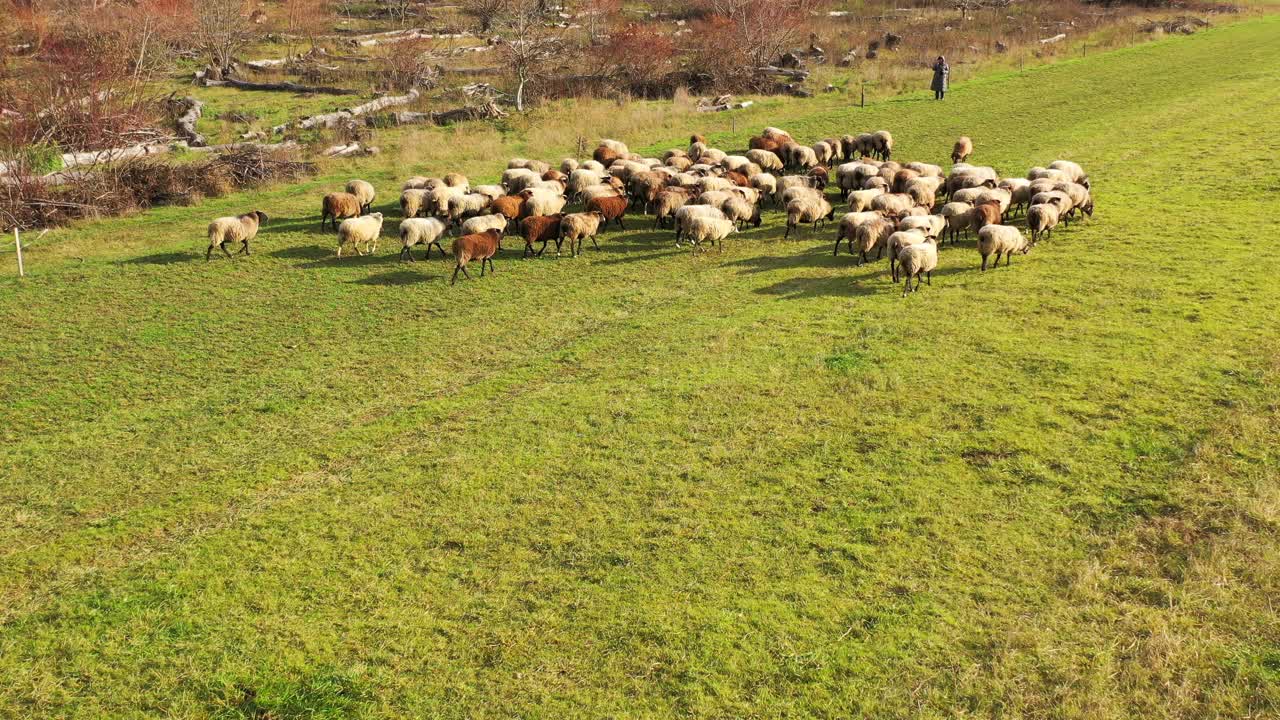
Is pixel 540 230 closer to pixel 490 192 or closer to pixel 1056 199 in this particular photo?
pixel 490 192

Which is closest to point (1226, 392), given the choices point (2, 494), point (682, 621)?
point (682, 621)

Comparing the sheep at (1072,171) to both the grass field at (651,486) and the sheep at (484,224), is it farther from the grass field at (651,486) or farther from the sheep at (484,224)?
the sheep at (484,224)

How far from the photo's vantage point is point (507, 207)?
65.7 ft

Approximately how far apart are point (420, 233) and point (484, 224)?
1.37 m

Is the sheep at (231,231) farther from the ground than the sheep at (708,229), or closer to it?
farther from the ground

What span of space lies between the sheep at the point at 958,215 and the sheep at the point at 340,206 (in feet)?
43.7

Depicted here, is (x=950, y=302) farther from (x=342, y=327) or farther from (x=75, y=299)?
(x=75, y=299)

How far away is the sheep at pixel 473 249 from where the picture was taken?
17625mm

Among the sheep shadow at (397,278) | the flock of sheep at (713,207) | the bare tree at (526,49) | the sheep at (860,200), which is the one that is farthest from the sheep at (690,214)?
the bare tree at (526,49)

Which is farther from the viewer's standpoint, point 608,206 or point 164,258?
point 608,206

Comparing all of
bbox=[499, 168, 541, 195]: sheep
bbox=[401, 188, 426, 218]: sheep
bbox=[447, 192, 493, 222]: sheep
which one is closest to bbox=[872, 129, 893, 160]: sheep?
bbox=[499, 168, 541, 195]: sheep

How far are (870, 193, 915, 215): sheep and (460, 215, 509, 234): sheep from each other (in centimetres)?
819

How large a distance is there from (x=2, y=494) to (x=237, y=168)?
18.2m

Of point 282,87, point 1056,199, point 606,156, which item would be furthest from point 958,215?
point 282,87
